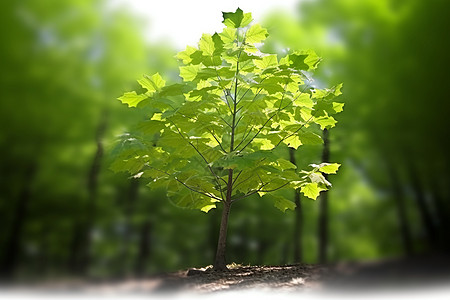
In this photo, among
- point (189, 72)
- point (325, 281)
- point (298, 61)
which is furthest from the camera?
point (189, 72)

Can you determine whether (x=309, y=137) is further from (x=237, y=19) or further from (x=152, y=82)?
(x=152, y=82)

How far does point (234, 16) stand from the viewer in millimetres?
2883

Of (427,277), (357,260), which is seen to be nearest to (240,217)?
(357,260)

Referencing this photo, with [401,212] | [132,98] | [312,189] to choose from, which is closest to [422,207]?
[401,212]

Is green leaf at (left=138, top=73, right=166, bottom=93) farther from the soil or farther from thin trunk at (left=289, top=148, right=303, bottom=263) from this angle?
thin trunk at (left=289, top=148, right=303, bottom=263)

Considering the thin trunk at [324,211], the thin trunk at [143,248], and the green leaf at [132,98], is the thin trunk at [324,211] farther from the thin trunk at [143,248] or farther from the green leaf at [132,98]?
the green leaf at [132,98]

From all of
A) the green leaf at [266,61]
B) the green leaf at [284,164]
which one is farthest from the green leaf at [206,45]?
the green leaf at [284,164]

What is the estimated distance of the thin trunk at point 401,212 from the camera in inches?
117

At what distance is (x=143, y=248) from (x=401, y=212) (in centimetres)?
254

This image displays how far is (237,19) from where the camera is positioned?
9.49 feet

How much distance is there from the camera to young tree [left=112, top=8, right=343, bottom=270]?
303 cm

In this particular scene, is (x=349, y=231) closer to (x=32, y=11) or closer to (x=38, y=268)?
(x=38, y=268)

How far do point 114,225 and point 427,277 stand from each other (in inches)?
103

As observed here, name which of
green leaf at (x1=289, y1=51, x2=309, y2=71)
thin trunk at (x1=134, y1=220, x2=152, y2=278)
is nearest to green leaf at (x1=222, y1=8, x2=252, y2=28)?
green leaf at (x1=289, y1=51, x2=309, y2=71)
